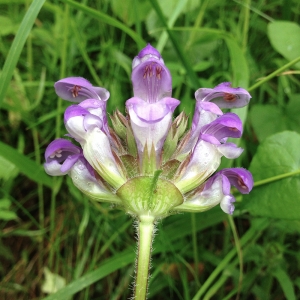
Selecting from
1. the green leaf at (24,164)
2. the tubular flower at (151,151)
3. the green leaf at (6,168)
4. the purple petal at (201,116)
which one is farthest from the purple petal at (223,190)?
the green leaf at (6,168)

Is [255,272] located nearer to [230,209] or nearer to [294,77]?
[230,209]

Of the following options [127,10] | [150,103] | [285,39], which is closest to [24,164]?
[150,103]

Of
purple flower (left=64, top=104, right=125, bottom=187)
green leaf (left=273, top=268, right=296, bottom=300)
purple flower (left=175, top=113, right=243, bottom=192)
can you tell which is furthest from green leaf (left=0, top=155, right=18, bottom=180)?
green leaf (left=273, top=268, right=296, bottom=300)

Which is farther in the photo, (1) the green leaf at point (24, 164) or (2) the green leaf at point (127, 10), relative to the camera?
(2) the green leaf at point (127, 10)

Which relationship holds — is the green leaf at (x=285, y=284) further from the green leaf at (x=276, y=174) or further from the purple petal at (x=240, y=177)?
the purple petal at (x=240, y=177)

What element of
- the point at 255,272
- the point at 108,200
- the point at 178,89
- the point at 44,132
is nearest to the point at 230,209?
the point at 108,200

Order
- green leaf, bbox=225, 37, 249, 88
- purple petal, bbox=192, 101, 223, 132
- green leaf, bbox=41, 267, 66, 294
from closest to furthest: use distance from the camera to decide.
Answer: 1. purple petal, bbox=192, 101, 223, 132
2. green leaf, bbox=225, 37, 249, 88
3. green leaf, bbox=41, 267, 66, 294

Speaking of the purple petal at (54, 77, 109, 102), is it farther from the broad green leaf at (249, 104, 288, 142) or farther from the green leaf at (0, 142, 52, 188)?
the broad green leaf at (249, 104, 288, 142)
